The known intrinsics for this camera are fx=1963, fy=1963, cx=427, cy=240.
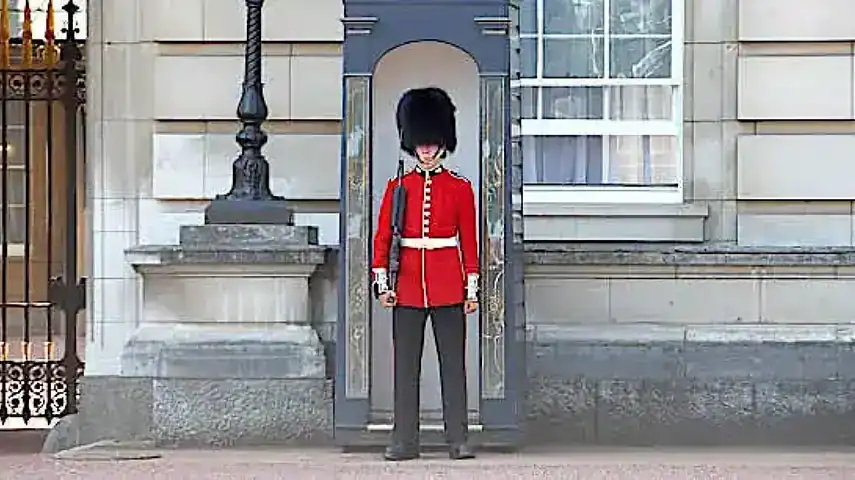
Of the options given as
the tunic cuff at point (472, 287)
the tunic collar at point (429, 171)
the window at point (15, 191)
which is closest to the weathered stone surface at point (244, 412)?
the tunic cuff at point (472, 287)

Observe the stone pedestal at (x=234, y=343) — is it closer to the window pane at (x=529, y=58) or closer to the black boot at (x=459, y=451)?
the black boot at (x=459, y=451)

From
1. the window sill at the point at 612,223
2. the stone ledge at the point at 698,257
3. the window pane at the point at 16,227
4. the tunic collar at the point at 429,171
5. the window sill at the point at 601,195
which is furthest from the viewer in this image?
the window pane at the point at 16,227

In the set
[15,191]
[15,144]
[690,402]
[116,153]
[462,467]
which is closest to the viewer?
[462,467]

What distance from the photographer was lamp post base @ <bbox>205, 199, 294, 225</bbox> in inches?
400

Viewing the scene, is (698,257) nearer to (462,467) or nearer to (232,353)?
(462,467)

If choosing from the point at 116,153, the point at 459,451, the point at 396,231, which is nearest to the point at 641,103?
the point at 396,231

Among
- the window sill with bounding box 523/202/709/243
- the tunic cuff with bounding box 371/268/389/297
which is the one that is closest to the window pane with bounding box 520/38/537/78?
the window sill with bounding box 523/202/709/243

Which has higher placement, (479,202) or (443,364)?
(479,202)

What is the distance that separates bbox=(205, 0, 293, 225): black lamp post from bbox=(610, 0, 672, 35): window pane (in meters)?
2.19

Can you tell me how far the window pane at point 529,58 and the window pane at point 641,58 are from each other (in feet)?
1.47

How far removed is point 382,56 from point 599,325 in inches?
79.5

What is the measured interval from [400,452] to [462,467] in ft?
1.30

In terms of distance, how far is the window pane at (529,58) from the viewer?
36.6ft

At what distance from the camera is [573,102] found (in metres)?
11.2
